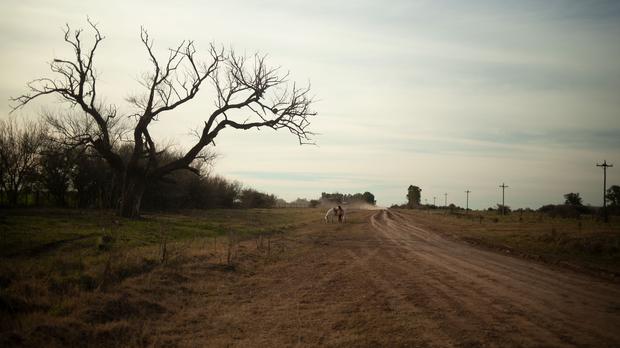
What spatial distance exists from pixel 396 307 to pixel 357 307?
0.79m

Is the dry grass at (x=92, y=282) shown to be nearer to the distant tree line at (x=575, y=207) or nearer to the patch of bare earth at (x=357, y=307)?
the patch of bare earth at (x=357, y=307)

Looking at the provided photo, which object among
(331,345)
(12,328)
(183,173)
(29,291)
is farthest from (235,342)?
(183,173)

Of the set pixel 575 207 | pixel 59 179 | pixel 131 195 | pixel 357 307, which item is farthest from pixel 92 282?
pixel 575 207

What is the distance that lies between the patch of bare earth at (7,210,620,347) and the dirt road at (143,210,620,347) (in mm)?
22

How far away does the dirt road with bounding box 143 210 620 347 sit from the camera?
21.5 feet

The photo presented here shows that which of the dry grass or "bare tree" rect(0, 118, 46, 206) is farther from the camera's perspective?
"bare tree" rect(0, 118, 46, 206)

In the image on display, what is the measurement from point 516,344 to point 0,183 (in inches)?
1606

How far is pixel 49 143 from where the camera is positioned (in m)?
36.8

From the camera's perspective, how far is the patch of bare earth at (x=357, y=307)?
657cm

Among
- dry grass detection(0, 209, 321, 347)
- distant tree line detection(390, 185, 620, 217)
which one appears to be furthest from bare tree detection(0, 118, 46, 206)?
distant tree line detection(390, 185, 620, 217)

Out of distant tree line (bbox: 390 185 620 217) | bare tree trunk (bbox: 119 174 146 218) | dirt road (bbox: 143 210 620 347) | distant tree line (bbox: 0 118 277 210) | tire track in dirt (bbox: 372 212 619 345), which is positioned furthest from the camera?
distant tree line (bbox: 390 185 620 217)

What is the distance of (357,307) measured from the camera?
8469 mm

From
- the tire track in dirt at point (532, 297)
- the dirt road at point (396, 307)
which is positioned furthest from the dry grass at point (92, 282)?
the tire track in dirt at point (532, 297)

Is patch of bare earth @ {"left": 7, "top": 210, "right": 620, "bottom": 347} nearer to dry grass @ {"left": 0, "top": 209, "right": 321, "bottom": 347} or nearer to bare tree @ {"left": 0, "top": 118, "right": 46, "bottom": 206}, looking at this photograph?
dry grass @ {"left": 0, "top": 209, "right": 321, "bottom": 347}
